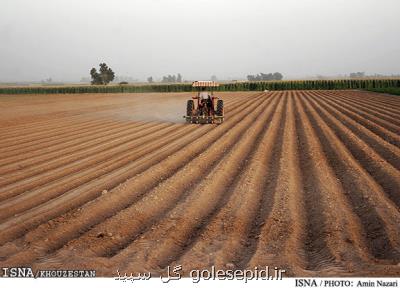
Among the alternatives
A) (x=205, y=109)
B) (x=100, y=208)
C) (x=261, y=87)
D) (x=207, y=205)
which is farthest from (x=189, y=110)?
(x=261, y=87)

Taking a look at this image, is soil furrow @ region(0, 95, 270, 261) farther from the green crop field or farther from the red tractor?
the green crop field

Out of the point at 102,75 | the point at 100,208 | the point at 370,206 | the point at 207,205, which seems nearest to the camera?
the point at 370,206

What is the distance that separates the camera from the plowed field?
4.12 metres

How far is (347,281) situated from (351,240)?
1.08m

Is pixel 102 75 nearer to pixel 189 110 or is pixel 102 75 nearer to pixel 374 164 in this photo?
pixel 189 110

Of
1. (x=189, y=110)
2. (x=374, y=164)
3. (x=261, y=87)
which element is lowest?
(x=261, y=87)

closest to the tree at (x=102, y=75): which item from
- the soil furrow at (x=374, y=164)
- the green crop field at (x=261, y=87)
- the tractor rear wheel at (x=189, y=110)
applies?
the green crop field at (x=261, y=87)

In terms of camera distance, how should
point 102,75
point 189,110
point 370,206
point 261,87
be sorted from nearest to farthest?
point 370,206 < point 189,110 < point 261,87 < point 102,75

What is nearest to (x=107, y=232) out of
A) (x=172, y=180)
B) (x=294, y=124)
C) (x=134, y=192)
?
(x=134, y=192)

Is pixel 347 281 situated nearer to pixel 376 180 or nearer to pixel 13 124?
pixel 376 180

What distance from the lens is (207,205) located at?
19.0ft

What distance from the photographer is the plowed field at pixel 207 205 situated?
4.12 meters

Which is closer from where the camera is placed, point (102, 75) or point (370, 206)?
point (370, 206)

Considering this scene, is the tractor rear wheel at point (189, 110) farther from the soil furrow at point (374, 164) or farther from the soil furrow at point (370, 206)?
the soil furrow at point (370, 206)
